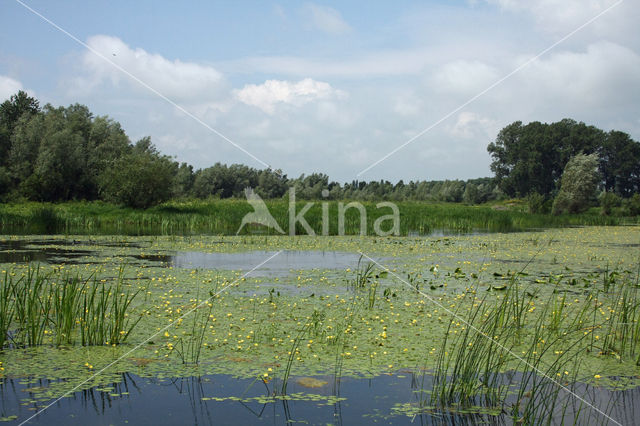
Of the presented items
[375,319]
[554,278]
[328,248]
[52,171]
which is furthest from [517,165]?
[375,319]

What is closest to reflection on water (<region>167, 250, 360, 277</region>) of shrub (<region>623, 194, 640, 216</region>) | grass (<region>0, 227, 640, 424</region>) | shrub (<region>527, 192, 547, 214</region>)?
grass (<region>0, 227, 640, 424</region>)

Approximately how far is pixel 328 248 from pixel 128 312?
36.1 feet

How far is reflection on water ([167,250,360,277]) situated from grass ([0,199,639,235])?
25.4ft

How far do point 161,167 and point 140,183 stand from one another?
84.3 inches

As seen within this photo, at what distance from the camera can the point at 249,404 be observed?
530cm

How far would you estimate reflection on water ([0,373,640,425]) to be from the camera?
197 inches

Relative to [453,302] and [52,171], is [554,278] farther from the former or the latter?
[52,171]

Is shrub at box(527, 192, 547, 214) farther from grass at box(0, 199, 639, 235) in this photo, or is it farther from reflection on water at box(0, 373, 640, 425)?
reflection on water at box(0, 373, 640, 425)

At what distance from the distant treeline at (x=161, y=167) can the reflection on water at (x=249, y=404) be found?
3142 cm

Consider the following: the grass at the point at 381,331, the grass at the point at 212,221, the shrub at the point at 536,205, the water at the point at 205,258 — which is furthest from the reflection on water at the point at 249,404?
the shrub at the point at 536,205

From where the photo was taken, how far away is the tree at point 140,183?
3547 cm

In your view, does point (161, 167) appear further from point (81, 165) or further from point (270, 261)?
point (270, 261)

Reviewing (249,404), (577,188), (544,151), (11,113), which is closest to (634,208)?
(577,188)

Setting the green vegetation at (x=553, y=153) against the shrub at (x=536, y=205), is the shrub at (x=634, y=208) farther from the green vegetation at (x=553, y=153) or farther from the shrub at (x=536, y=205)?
the green vegetation at (x=553, y=153)
